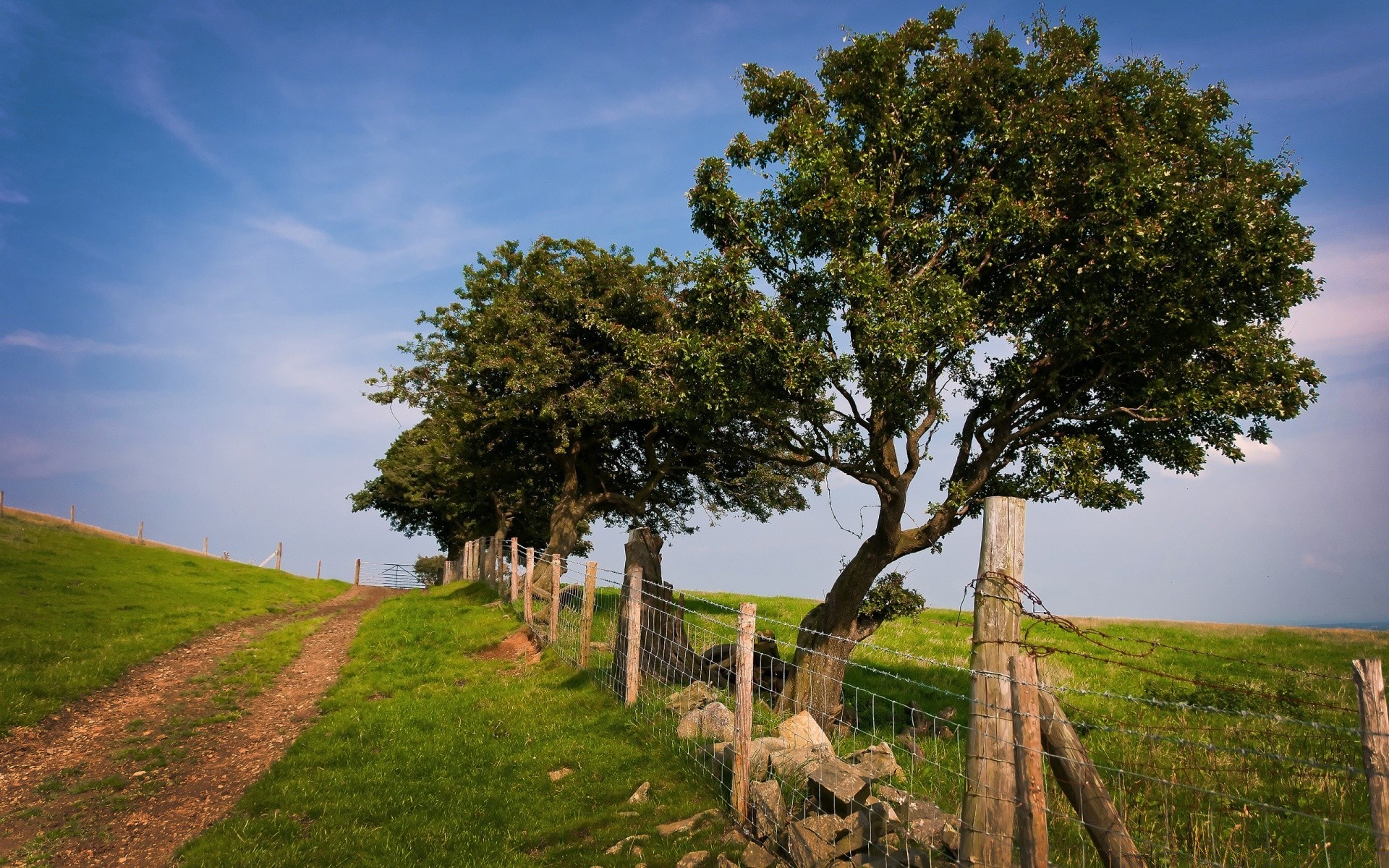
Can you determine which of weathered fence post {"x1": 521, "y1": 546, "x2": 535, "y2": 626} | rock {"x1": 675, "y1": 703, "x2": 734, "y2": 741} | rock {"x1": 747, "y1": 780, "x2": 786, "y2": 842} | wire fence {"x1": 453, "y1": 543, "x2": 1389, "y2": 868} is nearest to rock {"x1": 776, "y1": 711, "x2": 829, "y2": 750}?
wire fence {"x1": 453, "y1": 543, "x2": 1389, "y2": 868}

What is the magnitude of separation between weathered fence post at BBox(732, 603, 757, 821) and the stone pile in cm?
12

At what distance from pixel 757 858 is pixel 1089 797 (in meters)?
3.61

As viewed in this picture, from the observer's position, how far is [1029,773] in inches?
240

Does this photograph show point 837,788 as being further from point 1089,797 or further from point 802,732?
point 802,732

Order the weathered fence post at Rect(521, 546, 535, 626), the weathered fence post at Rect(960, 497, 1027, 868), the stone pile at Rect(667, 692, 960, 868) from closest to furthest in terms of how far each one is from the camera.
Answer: the weathered fence post at Rect(960, 497, 1027, 868) < the stone pile at Rect(667, 692, 960, 868) < the weathered fence post at Rect(521, 546, 535, 626)

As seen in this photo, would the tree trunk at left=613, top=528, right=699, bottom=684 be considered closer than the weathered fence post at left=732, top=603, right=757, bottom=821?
No

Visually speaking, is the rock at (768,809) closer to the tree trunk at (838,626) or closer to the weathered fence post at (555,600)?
the tree trunk at (838,626)

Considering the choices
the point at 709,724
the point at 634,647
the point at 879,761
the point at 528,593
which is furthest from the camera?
the point at 528,593

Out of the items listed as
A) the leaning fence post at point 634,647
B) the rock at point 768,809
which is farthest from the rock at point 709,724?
the leaning fence post at point 634,647

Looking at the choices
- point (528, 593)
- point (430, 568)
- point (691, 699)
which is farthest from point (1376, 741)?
point (430, 568)

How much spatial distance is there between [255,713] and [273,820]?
21.0 feet

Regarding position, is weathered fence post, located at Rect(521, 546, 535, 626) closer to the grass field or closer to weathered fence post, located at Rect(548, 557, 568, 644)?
weathered fence post, located at Rect(548, 557, 568, 644)

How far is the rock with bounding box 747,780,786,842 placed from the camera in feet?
28.4

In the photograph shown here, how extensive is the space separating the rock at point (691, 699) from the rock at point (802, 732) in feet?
6.64
